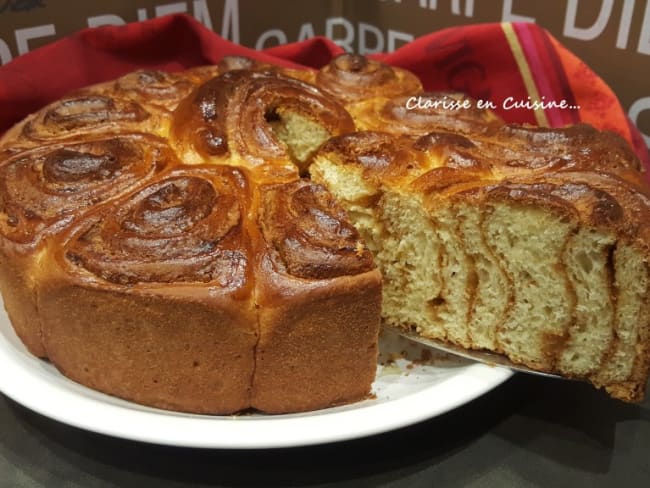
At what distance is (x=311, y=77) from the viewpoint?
277 cm

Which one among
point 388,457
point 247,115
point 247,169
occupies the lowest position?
point 388,457

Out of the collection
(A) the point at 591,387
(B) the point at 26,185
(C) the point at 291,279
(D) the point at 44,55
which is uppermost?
(D) the point at 44,55

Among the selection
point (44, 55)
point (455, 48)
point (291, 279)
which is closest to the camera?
point (291, 279)

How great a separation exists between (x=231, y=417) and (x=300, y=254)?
18.3 inches

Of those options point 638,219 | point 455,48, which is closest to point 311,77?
point 455,48

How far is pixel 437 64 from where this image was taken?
2973 millimetres

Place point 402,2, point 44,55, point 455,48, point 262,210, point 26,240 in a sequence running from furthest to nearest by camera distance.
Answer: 1. point 402,2
2. point 455,48
3. point 44,55
4. point 262,210
5. point 26,240

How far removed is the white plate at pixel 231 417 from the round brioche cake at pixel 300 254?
0.17 feet

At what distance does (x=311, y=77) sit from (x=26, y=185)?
1.33 m

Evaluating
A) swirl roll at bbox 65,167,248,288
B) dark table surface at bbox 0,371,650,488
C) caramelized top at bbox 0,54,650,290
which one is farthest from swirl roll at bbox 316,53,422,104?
dark table surface at bbox 0,371,650,488

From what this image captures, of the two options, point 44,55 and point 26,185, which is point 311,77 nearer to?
point 44,55

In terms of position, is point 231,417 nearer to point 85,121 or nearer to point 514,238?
point 514,238

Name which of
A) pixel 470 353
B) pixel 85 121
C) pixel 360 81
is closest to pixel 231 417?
Answer: pixel 470 353

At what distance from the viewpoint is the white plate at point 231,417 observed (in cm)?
151
